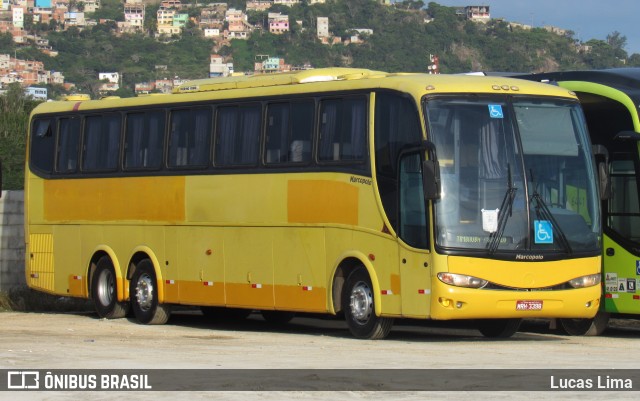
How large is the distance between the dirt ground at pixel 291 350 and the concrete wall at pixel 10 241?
5023 mm

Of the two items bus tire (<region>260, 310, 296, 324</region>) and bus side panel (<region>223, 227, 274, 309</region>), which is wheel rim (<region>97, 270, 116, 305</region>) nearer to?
bus tire (<region>260, 310, 296, 324</region>)

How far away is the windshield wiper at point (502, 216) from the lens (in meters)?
17.0

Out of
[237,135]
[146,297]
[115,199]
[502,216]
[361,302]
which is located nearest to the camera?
[502,216]

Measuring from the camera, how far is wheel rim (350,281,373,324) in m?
18.0

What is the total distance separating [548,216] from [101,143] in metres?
8.53

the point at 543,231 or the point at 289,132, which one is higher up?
the point at 289,132

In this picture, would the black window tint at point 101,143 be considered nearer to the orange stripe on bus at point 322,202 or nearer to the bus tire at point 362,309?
the orange stripe on bus at point 322,202

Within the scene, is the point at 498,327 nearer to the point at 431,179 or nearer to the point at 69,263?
the point at 431,179

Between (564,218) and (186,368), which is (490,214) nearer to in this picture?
(564,218)

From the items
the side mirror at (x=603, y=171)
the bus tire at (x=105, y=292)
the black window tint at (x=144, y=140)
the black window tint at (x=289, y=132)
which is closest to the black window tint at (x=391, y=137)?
the black window tint at (x=289, y=132)

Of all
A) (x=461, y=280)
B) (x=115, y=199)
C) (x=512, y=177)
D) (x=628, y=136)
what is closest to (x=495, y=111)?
(x=512, y=177)

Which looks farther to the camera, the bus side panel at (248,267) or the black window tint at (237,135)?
the black window tint at (237,135)

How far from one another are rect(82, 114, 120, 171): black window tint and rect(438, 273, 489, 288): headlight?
7.65 meters

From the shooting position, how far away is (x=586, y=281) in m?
17.8
